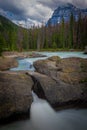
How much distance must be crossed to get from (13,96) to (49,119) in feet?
10.3

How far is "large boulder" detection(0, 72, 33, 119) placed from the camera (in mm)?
13157

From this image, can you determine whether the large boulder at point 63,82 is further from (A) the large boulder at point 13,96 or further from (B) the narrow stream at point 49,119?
(A) the large boulder at point 13,96

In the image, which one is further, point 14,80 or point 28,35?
point 28,35

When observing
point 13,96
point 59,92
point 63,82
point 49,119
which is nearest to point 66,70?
point 63,82

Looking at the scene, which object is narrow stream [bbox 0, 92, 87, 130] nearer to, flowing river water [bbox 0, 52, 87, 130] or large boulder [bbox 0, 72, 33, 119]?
flowing river water [bbox 0, 52, 87, 130]

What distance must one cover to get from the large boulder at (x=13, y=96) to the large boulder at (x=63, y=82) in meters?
1.63

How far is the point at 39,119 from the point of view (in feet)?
46.0

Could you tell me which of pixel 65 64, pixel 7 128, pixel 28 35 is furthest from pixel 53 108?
pixel 28 35

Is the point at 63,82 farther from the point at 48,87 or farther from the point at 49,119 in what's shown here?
the point at 49,119

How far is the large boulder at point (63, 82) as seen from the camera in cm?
1571

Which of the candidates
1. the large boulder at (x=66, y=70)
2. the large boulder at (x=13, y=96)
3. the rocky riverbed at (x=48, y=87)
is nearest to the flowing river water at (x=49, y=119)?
the rocky riverbed at (x=48, y=87)

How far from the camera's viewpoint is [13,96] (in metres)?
13.8

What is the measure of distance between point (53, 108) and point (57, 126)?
217 centimetres

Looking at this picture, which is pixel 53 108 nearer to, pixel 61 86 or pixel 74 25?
pixel 61 86
